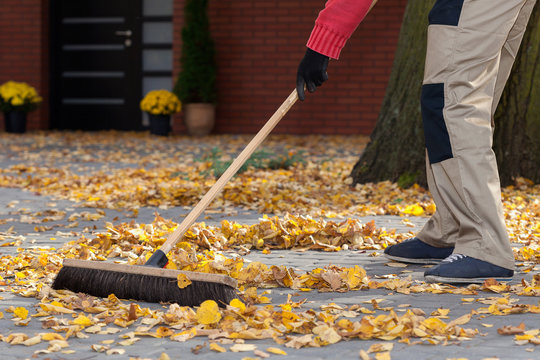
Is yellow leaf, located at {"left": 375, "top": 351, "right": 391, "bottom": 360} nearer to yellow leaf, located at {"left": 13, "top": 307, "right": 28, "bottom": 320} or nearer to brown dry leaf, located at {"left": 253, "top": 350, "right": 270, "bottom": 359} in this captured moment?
brown dry leaf, located at {"left": 253, "top": 350, "right": 270, "bottom": 359}

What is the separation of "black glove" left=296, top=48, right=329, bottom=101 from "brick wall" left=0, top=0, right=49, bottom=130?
37.0ft

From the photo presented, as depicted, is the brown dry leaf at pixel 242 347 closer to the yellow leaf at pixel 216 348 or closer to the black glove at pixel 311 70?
the yellow leaf at pixel 216 348

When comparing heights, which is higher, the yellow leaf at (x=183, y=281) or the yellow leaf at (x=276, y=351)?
the yellow leaf at (x=183, y=281)

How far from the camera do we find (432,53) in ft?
11.4

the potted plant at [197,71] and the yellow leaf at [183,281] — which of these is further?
the potted plant at [197,71]

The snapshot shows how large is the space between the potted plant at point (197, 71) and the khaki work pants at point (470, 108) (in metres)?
9.40

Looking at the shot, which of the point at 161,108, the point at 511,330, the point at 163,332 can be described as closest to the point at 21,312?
the point at 163,332

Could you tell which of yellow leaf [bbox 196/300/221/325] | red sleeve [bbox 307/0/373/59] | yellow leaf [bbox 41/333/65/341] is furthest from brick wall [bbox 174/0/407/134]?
yellow leaf [bbox 41/333/65/341]

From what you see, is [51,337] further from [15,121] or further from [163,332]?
[15,121]

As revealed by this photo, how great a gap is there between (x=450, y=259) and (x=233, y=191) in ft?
10.3

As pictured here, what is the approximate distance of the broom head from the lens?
2.88m

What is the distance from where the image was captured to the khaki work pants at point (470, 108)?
3.36m

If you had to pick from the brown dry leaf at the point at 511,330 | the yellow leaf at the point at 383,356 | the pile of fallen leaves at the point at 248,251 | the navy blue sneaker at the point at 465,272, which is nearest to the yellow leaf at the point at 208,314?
the pile of fallen leaves at the point at 248,251

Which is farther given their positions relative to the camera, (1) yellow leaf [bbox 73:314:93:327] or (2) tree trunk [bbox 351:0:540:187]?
(2) tree trunk [bbox 351:0:540:187]
